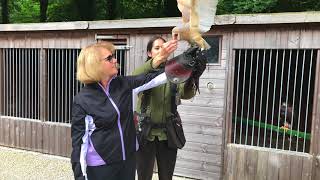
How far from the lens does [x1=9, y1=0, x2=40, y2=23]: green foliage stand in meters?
15.4

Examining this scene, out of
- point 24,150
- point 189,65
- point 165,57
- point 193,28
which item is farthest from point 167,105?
point 24,150

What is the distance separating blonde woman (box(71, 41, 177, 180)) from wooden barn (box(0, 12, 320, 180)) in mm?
2555

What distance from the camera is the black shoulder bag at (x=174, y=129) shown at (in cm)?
315

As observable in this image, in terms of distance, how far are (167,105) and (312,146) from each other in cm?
222

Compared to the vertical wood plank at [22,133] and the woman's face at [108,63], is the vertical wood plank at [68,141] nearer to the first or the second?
the vertical wood plank at [22,133]

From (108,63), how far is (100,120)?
345mm

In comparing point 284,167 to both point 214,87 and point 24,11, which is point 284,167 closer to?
point 214,87

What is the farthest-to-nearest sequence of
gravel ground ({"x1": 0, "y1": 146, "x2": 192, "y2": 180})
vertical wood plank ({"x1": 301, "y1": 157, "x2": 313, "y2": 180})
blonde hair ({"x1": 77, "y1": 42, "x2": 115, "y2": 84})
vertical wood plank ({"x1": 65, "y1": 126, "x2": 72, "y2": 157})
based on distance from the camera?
1. vertical wood plank ({"x1": 65, "y1": 126, "x2": 72, "y2": 157})
2. gravel ground ({"x1": 0, "y1": 146, "x2": 192, "y2": 180})
3. vertical wood plank ({"x1": 301, "y1": 157, "x2": 313, "y2": 180})
4. blonde hair ({"x1": 77, "y1": 42, "x2": 115, "y2": 84})

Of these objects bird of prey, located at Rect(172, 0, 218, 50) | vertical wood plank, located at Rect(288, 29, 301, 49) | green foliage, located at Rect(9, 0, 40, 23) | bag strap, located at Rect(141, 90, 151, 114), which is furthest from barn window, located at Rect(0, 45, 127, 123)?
green foliage, located at Rect(9, 0, 40, 23)

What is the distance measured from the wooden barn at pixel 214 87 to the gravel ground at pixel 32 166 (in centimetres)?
16

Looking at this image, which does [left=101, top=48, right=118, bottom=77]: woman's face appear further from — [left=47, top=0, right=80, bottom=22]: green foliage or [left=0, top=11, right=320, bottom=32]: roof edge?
[left=47, top=0, right=80, bottom=22]: green foliage

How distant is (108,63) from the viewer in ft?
8.23

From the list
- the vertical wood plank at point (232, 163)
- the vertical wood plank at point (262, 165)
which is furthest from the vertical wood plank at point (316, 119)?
the vertical wood plank at point (232, 163)

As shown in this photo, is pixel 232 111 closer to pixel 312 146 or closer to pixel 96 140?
pixel 312 146
